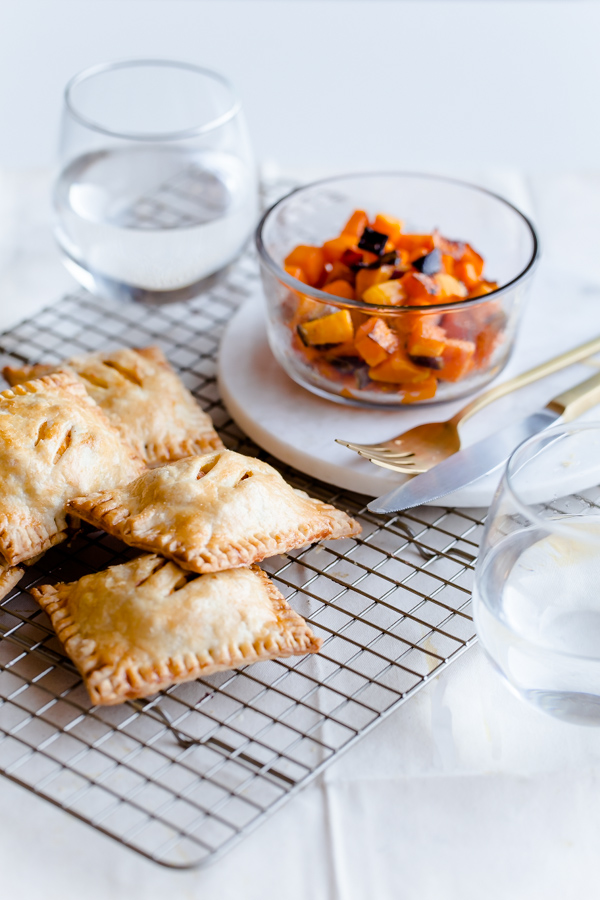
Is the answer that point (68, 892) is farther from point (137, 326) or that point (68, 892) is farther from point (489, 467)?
point (137, 326)

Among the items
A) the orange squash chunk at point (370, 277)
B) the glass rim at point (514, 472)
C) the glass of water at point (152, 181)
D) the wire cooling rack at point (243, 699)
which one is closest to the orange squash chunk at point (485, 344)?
the orange squash chunk at point (370, 277)

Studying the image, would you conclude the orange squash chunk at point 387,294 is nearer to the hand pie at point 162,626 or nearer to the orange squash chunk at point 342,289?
the orange squash chunk at point 342,289

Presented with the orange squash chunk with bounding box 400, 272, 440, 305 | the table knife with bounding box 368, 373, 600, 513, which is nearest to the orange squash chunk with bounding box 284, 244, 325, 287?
the orange squash chunk with bounding box 400, 272, 440, 305

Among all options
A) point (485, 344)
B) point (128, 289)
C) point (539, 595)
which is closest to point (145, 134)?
point (128, 289)

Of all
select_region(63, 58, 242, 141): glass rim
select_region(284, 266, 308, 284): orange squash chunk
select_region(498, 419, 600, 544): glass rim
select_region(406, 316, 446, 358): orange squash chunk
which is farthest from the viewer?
select_region(63, 58, 242, 141): glass rim

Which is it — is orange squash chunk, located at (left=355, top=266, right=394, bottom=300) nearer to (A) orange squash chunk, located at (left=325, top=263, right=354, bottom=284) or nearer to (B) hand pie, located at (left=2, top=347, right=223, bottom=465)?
(A) orange squash chunk, located at (left=325, top=263, right=354, bottom=284)

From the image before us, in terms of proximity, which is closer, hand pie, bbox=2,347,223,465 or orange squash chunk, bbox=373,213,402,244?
hand pie, bbox=2,347,223,465
